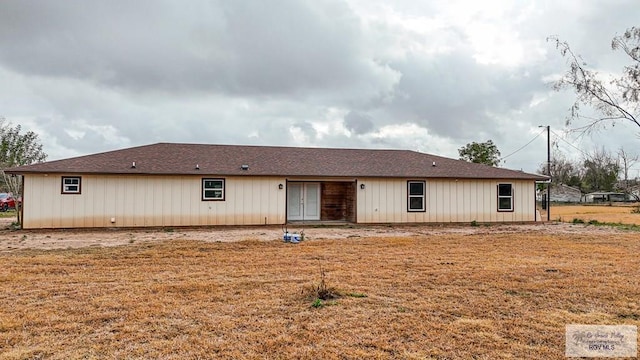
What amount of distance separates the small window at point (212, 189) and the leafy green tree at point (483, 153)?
28.9m

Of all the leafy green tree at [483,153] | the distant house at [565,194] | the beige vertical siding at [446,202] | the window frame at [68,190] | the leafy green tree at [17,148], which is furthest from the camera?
the distant house at [565,194]

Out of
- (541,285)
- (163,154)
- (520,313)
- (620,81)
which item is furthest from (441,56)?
(520,313)

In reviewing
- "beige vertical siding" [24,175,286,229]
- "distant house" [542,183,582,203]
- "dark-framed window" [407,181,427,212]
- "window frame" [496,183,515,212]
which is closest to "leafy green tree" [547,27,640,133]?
"dark-framed window" [407,181,427,212]

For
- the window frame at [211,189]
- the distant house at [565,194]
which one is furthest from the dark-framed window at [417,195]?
the distant house at [565,194]

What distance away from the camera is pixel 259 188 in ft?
50.9

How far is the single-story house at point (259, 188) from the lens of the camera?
13914mm

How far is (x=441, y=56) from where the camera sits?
17.2 metres

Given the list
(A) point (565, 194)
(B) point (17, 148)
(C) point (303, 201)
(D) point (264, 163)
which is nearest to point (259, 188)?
(D) point (264, 163)

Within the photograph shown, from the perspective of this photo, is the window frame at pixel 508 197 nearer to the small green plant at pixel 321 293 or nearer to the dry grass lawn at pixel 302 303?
the dry grass lawn at pixel 302 303

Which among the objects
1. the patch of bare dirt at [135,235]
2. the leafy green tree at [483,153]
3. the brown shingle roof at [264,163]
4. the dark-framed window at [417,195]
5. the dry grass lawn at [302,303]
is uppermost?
the leafy green tree at [483,153]

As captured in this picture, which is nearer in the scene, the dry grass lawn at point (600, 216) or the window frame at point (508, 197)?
the window frame at point (508, 197)

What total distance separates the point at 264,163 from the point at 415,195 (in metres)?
6.49

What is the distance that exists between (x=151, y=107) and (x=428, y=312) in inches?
813

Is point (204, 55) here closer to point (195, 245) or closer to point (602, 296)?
point (195, 245)
